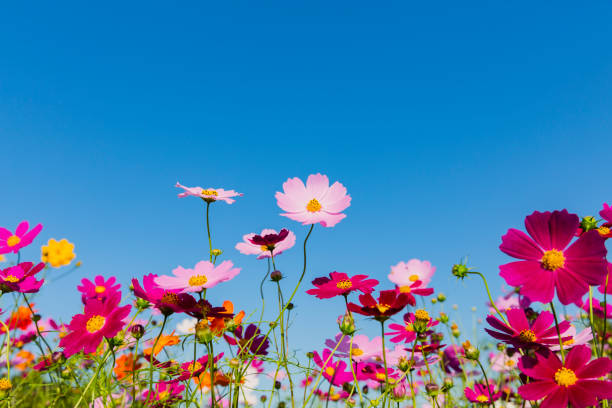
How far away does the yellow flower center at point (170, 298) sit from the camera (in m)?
0.87

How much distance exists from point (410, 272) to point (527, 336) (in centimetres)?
87

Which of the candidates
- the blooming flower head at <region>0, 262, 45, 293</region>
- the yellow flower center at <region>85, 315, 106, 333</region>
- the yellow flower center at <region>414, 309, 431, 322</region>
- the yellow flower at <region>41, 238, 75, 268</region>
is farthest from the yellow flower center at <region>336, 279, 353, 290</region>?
the yellow flower at <region>41, 238, 75, 268</region>

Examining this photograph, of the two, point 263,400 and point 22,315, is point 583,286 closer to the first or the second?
point 263,400

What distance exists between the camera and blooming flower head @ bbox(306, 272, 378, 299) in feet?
3.37

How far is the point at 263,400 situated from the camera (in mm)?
1801

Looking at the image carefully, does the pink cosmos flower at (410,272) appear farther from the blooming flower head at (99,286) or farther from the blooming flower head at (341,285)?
the blooming flower head at (99,286)

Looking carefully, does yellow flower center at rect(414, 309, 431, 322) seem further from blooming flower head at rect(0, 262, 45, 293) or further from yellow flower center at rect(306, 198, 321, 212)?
blooming flower head at rect(0, 262, 45, 293)

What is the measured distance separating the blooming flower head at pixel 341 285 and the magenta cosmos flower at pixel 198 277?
0.23m

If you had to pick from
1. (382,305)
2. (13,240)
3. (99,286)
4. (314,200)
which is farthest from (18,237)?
(382,305)

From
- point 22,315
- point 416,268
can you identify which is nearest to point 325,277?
point 416,268

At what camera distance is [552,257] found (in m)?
0.80

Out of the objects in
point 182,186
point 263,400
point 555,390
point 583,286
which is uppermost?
point 182,186

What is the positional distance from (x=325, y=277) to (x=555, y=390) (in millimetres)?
534

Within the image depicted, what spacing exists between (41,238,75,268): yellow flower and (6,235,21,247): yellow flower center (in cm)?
Answer: 64
